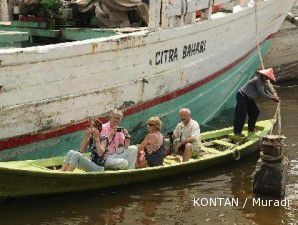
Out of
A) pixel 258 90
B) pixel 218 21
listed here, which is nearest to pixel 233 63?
pixel 218 21

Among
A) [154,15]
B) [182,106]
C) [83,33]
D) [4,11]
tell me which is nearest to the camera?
[154,15]

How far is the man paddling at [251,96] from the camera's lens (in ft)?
31.7

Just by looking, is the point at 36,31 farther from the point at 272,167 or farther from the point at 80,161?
the point at 272,167

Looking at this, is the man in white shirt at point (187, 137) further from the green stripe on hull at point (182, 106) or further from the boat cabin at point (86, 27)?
the boat cabin at point (86, 27)

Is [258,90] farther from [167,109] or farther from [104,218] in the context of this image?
[104,218]

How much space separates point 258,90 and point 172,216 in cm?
344

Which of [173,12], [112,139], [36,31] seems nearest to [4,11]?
[36,31]

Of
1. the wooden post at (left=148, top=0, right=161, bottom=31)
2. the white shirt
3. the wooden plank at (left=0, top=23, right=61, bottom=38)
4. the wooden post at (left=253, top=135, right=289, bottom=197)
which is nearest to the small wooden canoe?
Answer: the white shirt

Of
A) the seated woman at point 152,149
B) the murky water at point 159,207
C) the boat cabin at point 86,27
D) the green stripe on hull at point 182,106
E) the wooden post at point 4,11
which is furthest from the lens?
the wooden post at point 4,11

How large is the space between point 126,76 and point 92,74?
2.48ft

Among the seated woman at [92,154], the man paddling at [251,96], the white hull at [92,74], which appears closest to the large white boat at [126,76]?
the white hull at [92,74]

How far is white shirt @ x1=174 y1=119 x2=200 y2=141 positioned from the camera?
8906 millimetres

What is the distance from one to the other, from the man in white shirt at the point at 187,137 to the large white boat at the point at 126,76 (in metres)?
0.80

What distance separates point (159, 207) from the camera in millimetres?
7516
